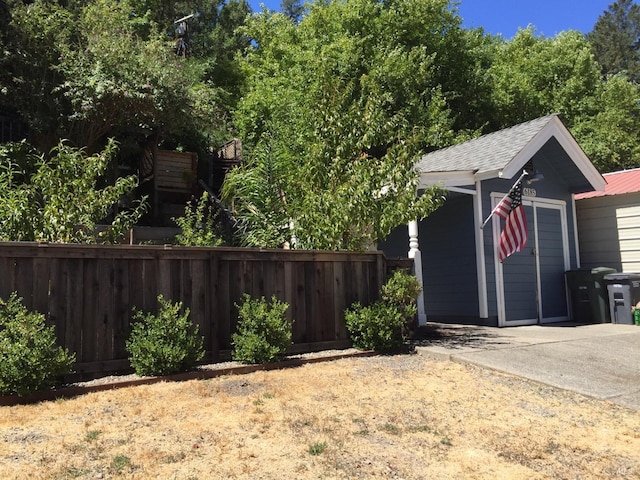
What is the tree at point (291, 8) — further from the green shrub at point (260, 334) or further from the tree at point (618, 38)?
the green shrub at point (260, 334)

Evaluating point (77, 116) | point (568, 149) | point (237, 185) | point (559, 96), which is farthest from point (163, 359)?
point (559, 96)

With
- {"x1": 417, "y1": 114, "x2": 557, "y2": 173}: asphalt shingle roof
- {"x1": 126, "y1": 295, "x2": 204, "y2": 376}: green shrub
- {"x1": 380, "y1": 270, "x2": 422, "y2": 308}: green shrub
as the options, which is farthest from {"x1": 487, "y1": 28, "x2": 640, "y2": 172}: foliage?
{"x1": 126, "y1": 295, "x2": 204, "y2": 376}: green shrub

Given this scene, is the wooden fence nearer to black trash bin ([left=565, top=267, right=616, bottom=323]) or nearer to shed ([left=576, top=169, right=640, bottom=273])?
black trash bin ([left=565, top=267, right=616, bottom=323])

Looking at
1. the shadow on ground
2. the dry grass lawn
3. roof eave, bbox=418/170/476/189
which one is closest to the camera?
the dry grass lawn

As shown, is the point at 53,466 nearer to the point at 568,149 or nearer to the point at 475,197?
the point at 475,197

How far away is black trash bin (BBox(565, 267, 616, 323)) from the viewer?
11.0m

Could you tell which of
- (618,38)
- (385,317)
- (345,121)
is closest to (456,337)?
(385,317)

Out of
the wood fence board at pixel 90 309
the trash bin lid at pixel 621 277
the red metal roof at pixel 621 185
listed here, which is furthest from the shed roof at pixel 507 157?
the wood fence board at pixel 90 309

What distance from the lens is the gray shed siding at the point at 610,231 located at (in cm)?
1202

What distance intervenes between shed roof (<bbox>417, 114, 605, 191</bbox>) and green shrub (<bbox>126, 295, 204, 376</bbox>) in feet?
17.4

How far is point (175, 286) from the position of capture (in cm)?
613

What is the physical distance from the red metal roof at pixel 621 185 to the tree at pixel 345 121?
4450 mm

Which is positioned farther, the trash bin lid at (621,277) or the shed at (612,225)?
the shed at (612,225)

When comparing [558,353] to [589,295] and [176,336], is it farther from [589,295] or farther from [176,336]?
[176,336]
